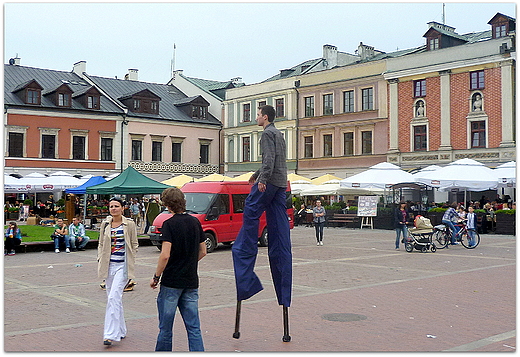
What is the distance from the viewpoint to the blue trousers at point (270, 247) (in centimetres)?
713

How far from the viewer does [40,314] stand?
28.5 feet

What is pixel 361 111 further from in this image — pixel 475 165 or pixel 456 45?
pixel 475 165

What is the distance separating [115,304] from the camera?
6992 millimetres

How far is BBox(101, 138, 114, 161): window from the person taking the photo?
156 ft

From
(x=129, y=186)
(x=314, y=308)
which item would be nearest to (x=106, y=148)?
(x=129, y=186)

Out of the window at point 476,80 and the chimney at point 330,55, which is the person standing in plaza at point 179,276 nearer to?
the window at point 476,80

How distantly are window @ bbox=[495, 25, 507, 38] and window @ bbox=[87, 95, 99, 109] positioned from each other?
2810 cm

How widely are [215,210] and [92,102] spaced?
1202 inches

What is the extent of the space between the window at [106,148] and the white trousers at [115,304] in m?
41.6

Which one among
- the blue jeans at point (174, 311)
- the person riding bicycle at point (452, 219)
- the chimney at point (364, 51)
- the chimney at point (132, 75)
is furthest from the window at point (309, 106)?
the blue jeans at point (174, 311)

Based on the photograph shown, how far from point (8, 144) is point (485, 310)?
3947 centimetres

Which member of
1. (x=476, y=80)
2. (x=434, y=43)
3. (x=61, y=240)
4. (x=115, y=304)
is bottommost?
(x=61, y=240)

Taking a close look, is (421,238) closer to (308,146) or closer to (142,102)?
(308,146)

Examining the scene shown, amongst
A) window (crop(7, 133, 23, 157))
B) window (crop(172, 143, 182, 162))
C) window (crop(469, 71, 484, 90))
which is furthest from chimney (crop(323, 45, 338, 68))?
window (crop(7, 133, 23, 157))
